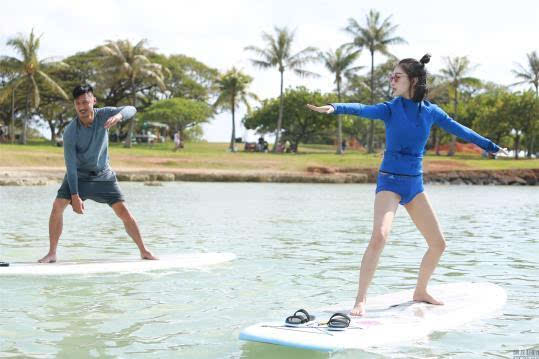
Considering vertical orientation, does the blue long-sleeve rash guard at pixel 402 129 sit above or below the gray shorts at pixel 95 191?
above

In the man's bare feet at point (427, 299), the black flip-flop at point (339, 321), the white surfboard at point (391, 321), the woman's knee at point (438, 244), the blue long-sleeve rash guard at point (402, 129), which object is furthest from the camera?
the man's bare feet at point (427, 299)

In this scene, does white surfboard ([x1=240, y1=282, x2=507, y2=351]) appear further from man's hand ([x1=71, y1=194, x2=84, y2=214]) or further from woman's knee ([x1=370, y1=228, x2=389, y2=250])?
man's hand ([x1=71, y1=194, x2=84, y2=214])

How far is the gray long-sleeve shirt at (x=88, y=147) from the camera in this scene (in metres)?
8.04

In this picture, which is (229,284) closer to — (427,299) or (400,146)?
(427,299)

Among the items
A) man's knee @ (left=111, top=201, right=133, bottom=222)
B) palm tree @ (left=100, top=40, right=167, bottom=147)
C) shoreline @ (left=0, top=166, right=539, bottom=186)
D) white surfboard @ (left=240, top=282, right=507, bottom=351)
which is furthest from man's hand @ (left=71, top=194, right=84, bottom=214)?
palm tree @ (left=100, top=40, right=167, bottom=147)

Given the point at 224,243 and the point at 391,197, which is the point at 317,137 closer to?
the point at 224,243

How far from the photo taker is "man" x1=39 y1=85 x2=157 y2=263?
800 centimetres

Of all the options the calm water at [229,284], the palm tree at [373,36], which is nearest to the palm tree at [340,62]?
the palm tree at [373,36]

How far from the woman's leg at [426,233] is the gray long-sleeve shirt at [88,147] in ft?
11.0

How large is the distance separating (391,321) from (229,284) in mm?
2842

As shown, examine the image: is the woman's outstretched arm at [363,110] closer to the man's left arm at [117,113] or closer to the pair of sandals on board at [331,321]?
the pair of sandals on board at [331,321]

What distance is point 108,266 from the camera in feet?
27.9

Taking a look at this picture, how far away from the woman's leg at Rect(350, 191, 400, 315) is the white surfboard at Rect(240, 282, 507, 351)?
15cm

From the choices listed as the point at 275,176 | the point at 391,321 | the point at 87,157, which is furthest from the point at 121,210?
the point at 275,176
